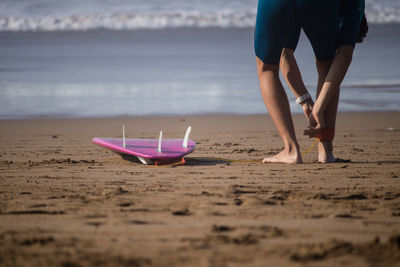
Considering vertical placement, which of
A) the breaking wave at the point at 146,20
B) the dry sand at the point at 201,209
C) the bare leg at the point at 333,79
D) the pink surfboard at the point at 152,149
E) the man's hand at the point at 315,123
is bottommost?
the dry sand at the point at 201,209

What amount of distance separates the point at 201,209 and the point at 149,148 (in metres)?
1.82

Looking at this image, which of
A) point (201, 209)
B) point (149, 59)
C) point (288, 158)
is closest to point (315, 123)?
point (288, 158)

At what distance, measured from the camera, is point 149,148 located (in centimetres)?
460

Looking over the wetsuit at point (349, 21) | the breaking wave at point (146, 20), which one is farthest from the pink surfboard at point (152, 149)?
the breaking wave at point (146, 20)

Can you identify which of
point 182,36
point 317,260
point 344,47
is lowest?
point 317,260

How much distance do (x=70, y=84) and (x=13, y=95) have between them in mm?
1345

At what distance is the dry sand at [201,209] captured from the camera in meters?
2.16

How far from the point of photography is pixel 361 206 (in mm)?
2918

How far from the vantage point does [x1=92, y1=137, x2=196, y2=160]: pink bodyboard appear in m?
4.35

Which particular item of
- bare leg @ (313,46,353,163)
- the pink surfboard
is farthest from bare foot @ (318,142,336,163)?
the pink surfboard

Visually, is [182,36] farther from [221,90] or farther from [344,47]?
[344,47]

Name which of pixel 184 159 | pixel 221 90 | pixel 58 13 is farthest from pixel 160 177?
pixel 58 13

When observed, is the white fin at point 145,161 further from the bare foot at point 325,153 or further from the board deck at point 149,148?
the bare foot at point 325,153

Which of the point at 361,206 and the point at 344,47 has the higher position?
the point at 344,47
